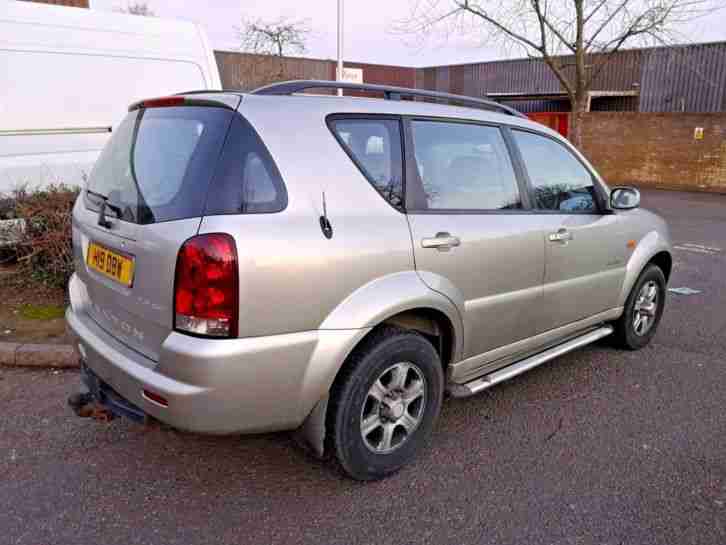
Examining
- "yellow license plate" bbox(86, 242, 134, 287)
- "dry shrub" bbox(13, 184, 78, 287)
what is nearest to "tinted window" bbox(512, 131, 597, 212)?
"yellow license plate" bbox(86, 242, 134, 287)

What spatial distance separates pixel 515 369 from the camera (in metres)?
3.50

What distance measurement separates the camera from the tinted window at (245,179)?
92.9 inches

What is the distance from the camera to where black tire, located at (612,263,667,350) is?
4.58 meters

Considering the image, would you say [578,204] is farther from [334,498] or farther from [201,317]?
[201,317]

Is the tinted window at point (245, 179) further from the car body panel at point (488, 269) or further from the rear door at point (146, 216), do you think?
the car body panel at point (488, 269)

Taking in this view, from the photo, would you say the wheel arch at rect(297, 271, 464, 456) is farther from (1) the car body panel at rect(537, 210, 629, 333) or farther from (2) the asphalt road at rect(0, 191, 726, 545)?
(1) the car body panel at rect(537, 210, 629, 333)

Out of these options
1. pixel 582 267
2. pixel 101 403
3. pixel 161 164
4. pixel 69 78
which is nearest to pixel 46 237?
pixel 69 78

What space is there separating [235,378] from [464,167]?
5.68 ft

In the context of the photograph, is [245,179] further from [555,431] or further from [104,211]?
[555,431]

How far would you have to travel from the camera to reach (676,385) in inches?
163

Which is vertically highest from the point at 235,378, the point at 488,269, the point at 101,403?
the point at 488,269

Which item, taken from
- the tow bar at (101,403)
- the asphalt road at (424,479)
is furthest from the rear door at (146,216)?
the asphalt road at (424,479)

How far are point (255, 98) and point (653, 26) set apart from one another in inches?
466

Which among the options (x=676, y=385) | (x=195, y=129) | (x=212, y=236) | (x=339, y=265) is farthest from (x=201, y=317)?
(x=676, y=385)
